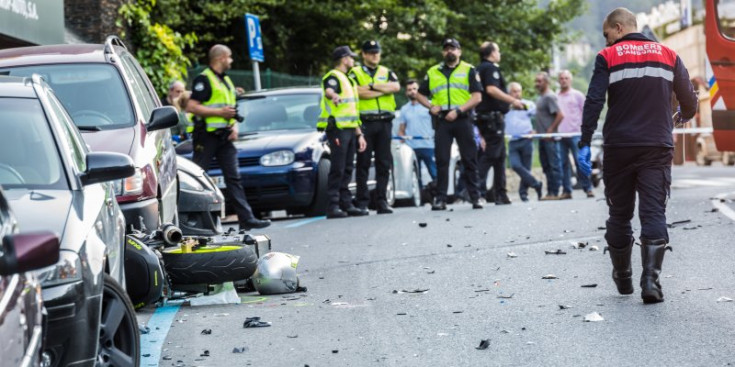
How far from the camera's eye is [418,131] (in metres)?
22.1

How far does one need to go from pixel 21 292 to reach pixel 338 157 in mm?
12778

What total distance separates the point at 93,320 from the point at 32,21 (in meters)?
14.9

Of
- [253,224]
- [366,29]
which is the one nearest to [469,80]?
[253,224]

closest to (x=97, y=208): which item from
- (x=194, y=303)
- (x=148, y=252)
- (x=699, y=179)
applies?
(x=148, y=252)

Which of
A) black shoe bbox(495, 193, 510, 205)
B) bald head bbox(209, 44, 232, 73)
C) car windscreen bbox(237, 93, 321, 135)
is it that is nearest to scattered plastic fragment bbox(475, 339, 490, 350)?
bald head bbox(209, 44, 232, 73)

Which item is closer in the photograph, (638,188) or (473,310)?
(473,310)

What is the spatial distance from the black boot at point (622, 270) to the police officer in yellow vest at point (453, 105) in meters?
8.52

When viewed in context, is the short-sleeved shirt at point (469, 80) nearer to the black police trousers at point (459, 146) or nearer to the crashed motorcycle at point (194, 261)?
the black police trousers at point (459, 146)

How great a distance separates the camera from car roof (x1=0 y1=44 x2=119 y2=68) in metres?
11.0

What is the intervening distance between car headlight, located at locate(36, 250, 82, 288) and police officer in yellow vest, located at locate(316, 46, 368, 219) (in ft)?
37.9

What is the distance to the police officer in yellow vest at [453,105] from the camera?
17.3m

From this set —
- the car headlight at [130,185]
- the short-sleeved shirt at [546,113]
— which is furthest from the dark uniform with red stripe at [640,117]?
the short-sleeved shirt at [546,113]

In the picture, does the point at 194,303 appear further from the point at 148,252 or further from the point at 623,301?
the point at 623,301

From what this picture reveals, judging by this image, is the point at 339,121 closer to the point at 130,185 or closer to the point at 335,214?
the point at 335,214
